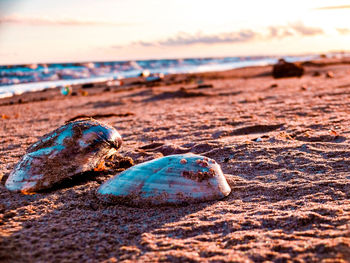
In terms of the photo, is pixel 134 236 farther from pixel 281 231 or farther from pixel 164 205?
pixel 281 231

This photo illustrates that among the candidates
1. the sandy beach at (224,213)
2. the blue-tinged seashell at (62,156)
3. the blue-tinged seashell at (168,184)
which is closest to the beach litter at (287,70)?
the sandy beach at (224,213)

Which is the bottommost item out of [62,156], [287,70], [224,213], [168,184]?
[224,213]

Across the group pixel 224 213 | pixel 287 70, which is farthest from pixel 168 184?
pixel 287 70

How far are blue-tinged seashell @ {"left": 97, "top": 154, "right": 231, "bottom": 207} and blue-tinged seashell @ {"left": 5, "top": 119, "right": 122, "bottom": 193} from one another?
376 millimetres

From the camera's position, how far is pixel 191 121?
5.19 metres

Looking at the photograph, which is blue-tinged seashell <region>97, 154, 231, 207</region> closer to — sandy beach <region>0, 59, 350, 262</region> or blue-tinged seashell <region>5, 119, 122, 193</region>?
sandy beach <region>0, 59, 350, 262</region>

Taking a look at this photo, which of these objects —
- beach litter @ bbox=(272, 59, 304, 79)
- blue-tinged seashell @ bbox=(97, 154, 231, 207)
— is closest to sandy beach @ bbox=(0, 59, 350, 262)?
blue-tinged seashell @ bbox=(97, 154, 231, 207)

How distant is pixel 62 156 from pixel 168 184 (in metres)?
0.91

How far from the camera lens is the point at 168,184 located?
229cm

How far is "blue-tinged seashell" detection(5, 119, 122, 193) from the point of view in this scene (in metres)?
2.58

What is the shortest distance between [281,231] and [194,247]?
1.61 feet

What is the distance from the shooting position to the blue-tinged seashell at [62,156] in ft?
8.45

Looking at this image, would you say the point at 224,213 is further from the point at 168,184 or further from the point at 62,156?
the point at 62,156

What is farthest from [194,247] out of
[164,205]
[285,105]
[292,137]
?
[285,105]
